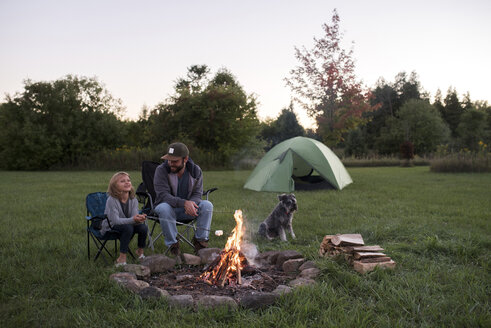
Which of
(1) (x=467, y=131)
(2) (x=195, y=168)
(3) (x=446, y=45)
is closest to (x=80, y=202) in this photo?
(2) (x=195, y=168)

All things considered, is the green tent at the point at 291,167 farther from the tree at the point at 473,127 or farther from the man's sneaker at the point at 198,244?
the tree at the point at 473,127

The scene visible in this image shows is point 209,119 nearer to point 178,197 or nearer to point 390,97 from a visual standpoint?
point 178,197

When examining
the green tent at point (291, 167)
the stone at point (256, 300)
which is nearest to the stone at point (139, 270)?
the stone at point (256, 300)

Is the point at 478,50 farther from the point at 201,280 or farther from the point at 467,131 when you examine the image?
the point at 467,131

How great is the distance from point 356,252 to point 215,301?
157 centimetres

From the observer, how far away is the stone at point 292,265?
3352 mm

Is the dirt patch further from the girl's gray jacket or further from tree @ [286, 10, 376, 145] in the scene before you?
tree @ [286, 10, 376, 145]

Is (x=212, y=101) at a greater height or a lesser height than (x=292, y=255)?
greater

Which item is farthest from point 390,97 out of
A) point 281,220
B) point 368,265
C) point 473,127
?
point 368,265

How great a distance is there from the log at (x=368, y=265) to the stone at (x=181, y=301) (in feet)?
5.24

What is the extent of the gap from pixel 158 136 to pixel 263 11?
1298 cm

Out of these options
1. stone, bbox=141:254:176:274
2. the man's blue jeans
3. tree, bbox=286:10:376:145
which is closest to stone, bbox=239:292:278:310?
stone, bbox=141:254:176:274

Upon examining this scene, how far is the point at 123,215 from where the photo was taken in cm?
368

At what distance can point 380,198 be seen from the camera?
7.84 meters
